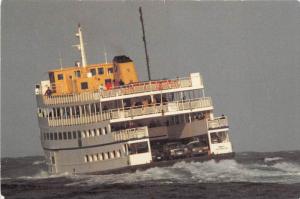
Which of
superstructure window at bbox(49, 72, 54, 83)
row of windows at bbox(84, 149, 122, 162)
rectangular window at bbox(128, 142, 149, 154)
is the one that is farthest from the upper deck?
superstructure window at bbox(49, 72, 54, 83)

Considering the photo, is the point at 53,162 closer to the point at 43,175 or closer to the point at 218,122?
the point at 43,175

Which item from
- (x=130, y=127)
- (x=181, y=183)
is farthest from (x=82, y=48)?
(x=181, y=183)

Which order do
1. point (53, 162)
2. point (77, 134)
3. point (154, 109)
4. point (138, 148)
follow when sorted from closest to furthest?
1. point (154, 109)
2. point (138, 148)
3. point (77, 134)
4. point (53, 162)

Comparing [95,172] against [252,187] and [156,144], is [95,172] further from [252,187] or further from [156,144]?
[252,187]

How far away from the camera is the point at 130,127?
62094mm

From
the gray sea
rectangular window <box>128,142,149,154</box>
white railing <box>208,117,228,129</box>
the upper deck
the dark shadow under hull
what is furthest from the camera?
the upper deck

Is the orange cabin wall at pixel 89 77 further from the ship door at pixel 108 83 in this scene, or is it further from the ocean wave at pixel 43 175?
the ocean wave at pixel 43 175

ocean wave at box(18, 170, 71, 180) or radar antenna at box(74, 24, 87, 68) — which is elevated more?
radar antenna at box(74, 24, 87, 68)

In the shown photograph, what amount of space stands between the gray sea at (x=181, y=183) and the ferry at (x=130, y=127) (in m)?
0.81

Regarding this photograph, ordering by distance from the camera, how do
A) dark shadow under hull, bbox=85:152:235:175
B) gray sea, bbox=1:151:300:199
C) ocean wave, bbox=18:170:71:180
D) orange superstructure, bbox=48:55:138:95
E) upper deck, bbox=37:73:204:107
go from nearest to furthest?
gray sea, bbox=1:151:300:199 < dark shadow under hull, bbox=85:152:235:175 < upper deck, bbox=37:73:204:107 < ocean wave, bbox=18:170:71:180 < orange superstructure, bbox=48:55:138:95

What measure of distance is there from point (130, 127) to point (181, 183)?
30.4 feet

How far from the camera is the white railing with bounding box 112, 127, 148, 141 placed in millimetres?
58688

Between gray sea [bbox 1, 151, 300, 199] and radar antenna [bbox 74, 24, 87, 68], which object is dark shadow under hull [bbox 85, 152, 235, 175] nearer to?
gray sea [bbox 1, 151, 300, 199]

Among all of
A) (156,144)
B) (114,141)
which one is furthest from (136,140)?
(156,144)
